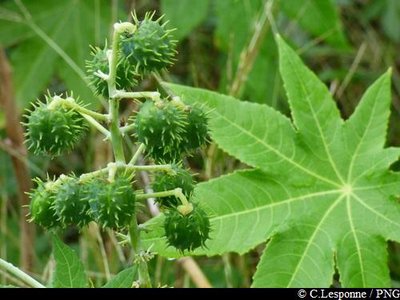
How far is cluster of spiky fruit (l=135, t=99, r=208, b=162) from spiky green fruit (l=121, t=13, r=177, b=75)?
0.08 metres

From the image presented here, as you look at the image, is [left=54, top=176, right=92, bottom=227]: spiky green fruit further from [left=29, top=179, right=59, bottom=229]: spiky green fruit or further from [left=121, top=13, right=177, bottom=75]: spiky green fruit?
[left=121, top=13, right=177, bottom=75]: spiky green fruit

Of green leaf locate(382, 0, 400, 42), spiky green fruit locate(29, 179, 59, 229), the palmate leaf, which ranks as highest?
green leaf locate(382, 0, 400, 42)

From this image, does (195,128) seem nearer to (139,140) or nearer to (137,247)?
(139,140)

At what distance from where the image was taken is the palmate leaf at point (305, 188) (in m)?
2.26

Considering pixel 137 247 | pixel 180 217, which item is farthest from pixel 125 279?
pixel 180 217

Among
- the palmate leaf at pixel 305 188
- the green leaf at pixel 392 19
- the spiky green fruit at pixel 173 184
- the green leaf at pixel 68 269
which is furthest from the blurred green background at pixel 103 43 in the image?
the spiky green fruit at pixel 173 184

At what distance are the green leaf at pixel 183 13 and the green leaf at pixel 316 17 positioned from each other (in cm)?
34

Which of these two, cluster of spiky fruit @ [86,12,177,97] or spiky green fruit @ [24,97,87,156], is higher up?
cluster of spiky fruit @ [86,12,177,97]

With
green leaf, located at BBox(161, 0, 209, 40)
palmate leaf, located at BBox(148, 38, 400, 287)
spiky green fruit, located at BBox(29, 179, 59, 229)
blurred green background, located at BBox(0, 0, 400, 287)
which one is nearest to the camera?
spiky green fruit, located at BBox(29, 179, 59, 229)

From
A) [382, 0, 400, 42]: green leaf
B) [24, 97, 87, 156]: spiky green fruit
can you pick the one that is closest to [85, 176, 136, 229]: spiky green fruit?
[24, 97, 87, 156]: spiky green fruit

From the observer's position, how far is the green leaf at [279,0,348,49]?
3.44 meters

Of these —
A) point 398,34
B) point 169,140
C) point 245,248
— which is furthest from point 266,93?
→ point 169,140

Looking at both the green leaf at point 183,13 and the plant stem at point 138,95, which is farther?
the green leaf at point 183,13

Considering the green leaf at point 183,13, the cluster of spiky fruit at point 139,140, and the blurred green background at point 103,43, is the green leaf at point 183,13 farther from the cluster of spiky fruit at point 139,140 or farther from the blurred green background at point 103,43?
the cluster of spiky fruit at point 139,140
